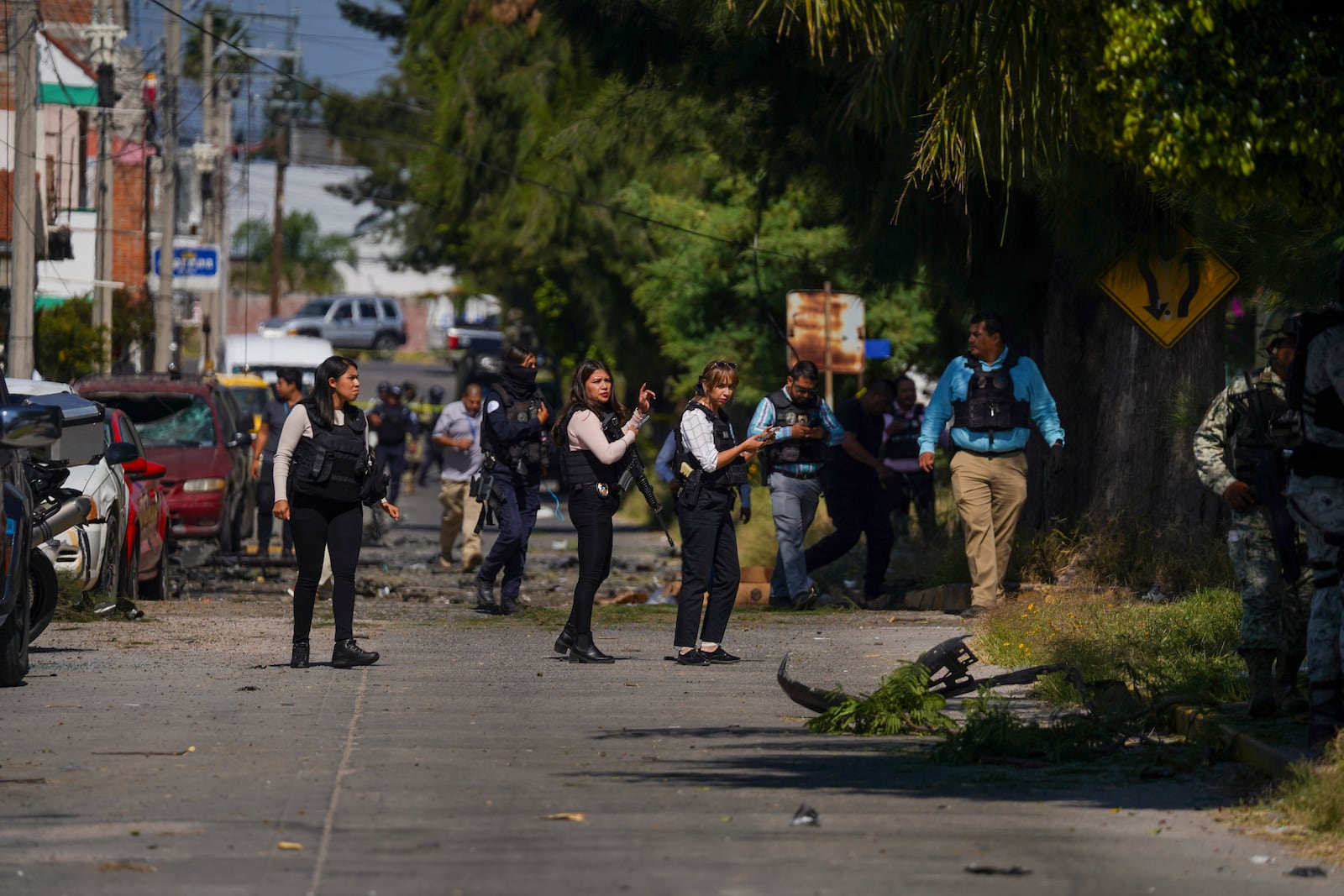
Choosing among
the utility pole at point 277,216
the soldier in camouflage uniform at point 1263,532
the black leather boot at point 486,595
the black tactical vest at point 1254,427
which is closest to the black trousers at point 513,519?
the black leather boot at point 486,595

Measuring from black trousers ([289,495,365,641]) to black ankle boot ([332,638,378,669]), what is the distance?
59mm

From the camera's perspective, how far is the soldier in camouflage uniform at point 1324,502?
7832 millimetres

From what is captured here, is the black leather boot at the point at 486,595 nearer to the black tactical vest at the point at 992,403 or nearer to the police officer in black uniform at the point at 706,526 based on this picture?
the police officer in black uniform at the point at 706,526

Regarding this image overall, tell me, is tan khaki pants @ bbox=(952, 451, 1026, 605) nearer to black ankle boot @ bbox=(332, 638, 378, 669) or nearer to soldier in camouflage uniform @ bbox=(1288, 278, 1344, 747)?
black ankle boot @ bbox=(332, 638, 378, 669)

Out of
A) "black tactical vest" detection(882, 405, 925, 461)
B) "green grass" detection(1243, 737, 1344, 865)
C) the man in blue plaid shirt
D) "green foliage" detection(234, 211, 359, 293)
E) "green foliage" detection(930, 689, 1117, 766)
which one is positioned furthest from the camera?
"green foliage" detection(234, 211, 359, 293)

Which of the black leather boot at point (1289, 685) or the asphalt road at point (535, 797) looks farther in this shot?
the black leather boot at point (1289, 685)

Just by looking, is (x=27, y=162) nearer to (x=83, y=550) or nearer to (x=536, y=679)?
(x=83, y=550)

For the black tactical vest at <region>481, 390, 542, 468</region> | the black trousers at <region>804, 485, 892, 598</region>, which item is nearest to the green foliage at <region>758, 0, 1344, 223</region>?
the black tactical vest at <region>481, 390, 542, 468</region>

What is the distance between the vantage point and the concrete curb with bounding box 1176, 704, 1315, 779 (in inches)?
301

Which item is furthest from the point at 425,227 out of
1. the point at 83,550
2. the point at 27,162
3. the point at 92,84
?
the point at 83,550

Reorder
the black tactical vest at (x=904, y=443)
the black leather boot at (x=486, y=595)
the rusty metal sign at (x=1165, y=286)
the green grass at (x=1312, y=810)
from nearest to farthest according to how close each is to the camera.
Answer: the green grass at (x=1312, y=810) < the rusty metal sign at (x=1165, y=286) < the black leather boot at (x=486, y=595) < the black tactical vest at (x=904, y=443)

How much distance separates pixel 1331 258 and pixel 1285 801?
11.0ft

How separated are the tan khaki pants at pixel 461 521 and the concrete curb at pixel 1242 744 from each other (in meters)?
11.7

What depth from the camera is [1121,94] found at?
7.14m
